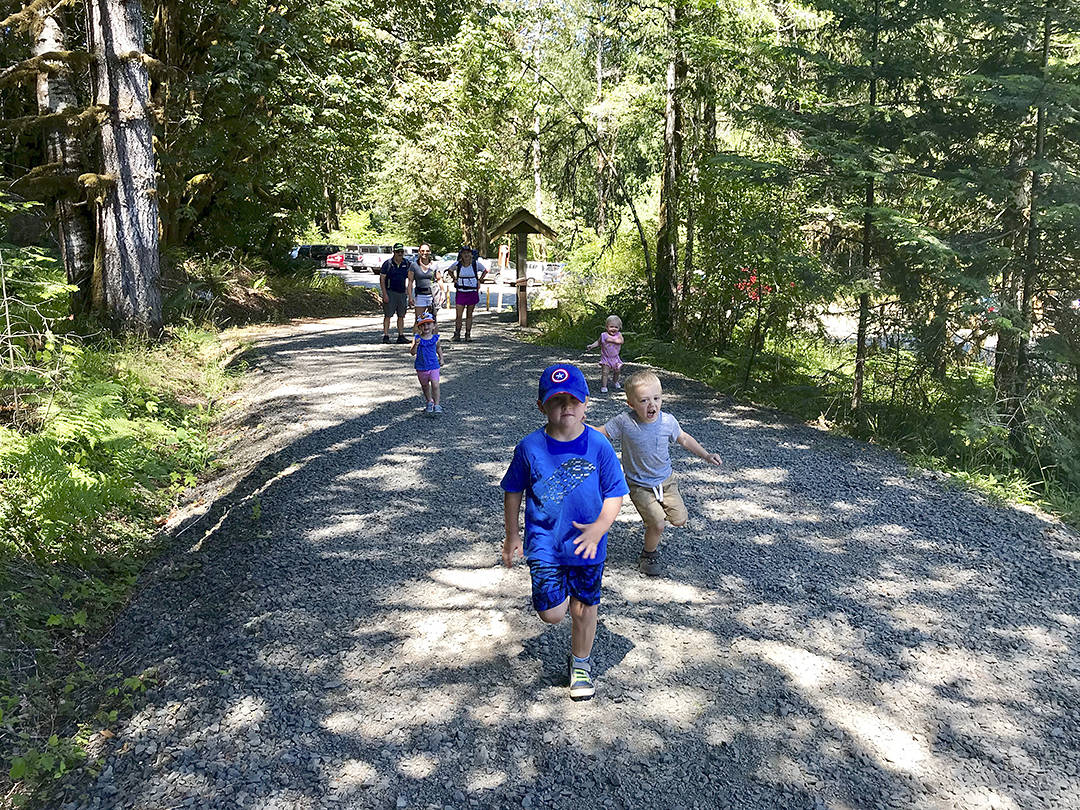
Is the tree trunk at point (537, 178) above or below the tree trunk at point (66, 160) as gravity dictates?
above

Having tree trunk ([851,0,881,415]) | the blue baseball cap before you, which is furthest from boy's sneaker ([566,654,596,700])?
tree trunk ([851,0,881,415])

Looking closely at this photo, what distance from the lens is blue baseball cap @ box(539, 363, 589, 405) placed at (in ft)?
11.7

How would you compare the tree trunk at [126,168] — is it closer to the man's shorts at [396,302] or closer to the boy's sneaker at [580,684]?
the man's shorts at [396,302]

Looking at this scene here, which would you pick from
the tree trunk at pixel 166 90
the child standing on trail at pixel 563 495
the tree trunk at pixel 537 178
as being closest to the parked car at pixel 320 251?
the tree trunk at pixel 537 178

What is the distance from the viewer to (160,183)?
1708 cm

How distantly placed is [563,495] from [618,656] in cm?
119

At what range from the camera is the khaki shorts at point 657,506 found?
509 centimetres

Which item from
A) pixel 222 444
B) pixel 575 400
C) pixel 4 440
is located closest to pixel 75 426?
pixel 4 440

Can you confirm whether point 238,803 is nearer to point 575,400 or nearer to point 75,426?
point 575,400

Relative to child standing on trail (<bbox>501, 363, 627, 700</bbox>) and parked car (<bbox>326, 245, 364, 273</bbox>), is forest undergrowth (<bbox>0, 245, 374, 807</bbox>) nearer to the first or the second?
child standing on trail (<bbox>501, 363, 627, 700</bbox>)

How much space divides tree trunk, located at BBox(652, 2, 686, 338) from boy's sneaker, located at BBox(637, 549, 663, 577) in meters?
9.65

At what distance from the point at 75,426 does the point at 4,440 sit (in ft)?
1.52

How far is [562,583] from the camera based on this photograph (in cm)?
373

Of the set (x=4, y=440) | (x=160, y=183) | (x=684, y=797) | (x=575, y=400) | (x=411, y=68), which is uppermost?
(x=411, y=68)
